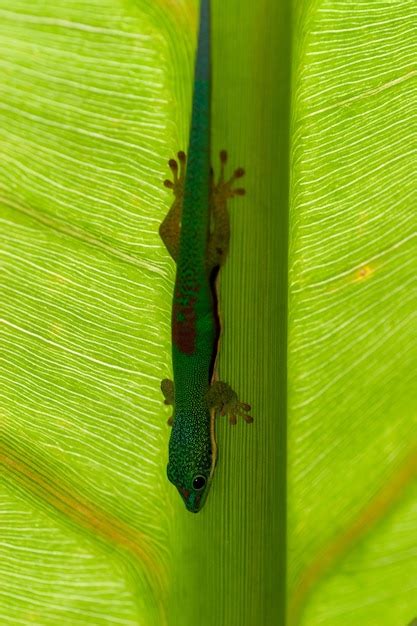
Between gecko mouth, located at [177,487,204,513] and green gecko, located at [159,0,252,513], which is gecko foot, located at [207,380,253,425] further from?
gecko mouth, located at [177,487,204,513]

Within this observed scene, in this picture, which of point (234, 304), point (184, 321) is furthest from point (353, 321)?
point (184, 321)

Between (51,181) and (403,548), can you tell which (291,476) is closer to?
(403,548)

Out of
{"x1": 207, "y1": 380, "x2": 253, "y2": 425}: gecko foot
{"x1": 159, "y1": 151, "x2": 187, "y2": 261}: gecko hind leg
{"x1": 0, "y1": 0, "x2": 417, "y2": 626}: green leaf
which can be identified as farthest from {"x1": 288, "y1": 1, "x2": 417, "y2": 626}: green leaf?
{"x1": 159, "y1": 151, "x2": 187, "y2": 261}: gecko hind leg

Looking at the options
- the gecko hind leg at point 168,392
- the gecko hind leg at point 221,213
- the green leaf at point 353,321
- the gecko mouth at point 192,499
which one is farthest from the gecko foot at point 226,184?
the gecko mouth at point 192,499

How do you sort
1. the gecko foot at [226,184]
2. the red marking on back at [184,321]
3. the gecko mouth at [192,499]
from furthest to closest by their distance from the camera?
the red marking on back at [184,321] → the gecko mouth at [192,499] → the gecko foot at [226,184]

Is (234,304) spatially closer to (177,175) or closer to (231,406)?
(231,406)

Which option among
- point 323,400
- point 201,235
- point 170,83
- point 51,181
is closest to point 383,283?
point 323,400

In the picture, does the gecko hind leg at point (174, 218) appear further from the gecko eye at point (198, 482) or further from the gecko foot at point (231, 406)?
the gecko eye at point (198, 482)
